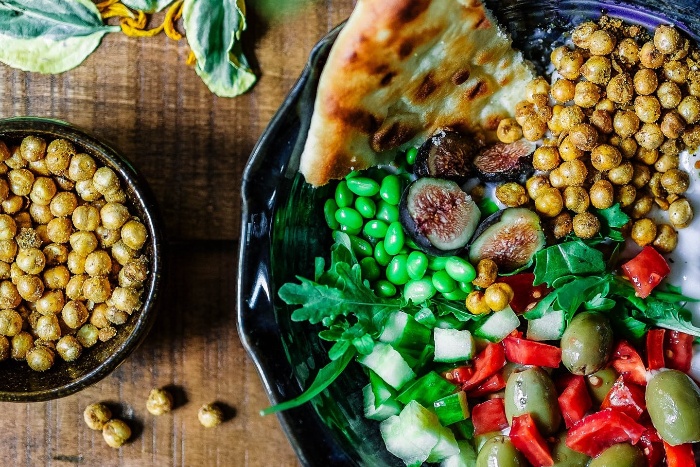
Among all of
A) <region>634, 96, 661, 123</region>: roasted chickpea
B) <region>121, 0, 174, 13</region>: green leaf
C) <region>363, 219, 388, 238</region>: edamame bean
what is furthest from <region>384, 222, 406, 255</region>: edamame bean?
<region>121, 0, 174, 13</region>: green leaf

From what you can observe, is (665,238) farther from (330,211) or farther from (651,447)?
(330,211)

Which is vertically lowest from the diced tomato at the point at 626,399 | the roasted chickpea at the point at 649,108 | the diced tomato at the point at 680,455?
the diced tomato at the point at 680,455

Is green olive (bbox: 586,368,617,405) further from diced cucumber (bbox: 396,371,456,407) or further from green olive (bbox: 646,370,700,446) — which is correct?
diced cucumber (bbox: 396,371,456,407)

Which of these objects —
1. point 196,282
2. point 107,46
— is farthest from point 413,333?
point 107,46

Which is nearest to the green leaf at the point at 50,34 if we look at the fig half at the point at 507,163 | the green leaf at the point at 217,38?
the green leaf at the point at 217,38

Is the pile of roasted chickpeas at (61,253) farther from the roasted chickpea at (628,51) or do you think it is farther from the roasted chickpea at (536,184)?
the roasted chickpea at (628,51)

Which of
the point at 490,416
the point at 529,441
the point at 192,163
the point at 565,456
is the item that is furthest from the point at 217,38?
the point at 565,456

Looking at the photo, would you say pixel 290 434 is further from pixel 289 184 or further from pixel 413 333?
pixel 289 184
